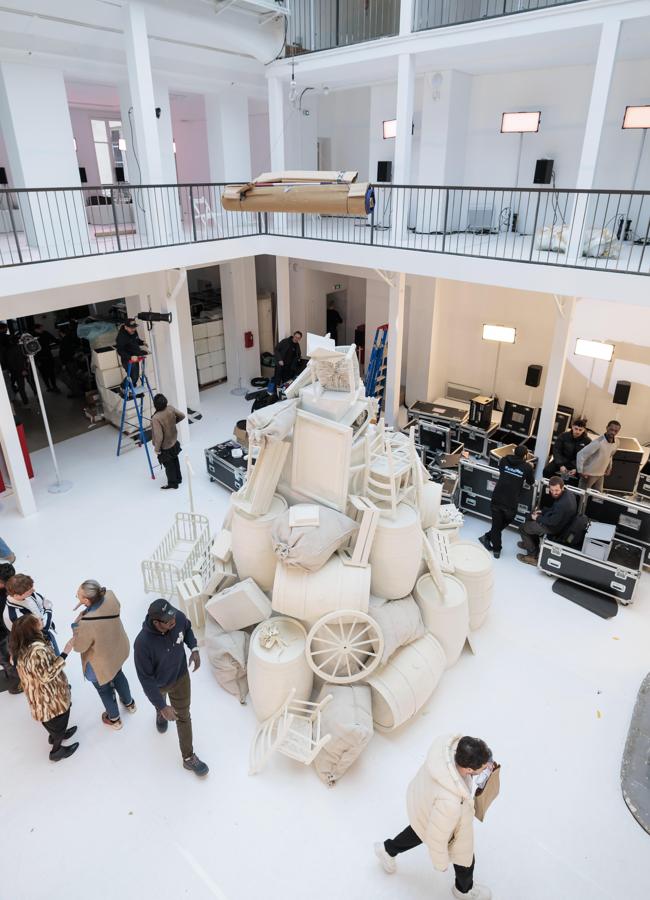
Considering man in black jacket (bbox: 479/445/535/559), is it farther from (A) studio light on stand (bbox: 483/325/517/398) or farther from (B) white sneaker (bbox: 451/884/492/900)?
(B) white sneaker (bbox: 451/884/492/900)

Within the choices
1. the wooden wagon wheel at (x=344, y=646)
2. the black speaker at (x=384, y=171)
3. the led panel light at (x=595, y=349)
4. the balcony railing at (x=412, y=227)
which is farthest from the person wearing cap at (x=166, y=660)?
the black speaker at (x=384, y=171)

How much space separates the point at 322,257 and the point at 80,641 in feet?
23.7

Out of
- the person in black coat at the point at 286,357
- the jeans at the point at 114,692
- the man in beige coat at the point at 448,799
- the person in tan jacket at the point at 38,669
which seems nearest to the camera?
the man in beige coat at the point at 448,799

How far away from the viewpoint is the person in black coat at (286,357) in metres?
11.3

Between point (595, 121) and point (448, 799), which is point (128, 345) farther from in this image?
point (448, 799)

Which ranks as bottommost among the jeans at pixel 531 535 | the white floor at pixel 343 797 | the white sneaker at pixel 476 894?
the white floor at pixel 343 797

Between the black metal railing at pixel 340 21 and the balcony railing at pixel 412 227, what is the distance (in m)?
3.09

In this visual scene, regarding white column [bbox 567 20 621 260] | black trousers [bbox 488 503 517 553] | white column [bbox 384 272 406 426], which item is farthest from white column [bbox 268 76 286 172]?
black trousers [bbox 488 503 517 553]

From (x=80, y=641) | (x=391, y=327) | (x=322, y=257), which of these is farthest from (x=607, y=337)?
(x=80, y=641)

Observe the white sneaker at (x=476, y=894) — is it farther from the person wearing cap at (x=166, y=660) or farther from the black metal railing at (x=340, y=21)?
the black metal railing at (x=340, y=21)

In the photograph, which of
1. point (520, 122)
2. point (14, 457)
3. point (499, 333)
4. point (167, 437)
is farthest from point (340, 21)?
point (14, 457)

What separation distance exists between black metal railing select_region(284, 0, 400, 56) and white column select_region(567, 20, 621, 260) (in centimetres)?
526

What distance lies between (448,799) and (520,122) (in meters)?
10.7

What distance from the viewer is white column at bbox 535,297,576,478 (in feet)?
27.6
